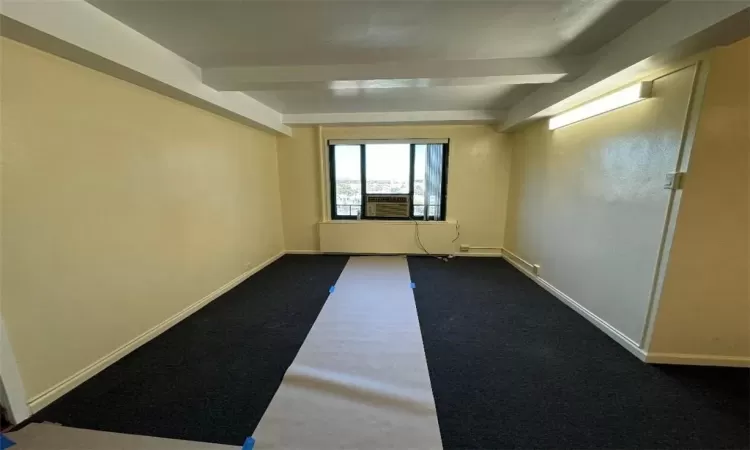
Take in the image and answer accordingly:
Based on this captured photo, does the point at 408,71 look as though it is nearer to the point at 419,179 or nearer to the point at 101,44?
the point at 101,44

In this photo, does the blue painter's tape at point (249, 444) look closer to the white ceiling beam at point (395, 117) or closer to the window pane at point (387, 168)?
the white ceiling beam at point (395, 117)

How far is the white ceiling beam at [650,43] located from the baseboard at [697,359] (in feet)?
6.19

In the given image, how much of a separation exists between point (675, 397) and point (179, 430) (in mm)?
2711

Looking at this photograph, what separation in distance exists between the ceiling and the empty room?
19 mm

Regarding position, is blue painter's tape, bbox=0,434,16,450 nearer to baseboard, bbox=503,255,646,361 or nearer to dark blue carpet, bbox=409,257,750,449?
dark blue carpet, bbox=409,257,750,449

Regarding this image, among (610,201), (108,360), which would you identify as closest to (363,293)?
(108,360)

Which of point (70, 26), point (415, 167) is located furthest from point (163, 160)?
point (415, 167)

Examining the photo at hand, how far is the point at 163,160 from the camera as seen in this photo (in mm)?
2350

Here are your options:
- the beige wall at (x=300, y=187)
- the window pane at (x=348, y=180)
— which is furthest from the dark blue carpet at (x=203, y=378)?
the window pane at (x=348, y=180)

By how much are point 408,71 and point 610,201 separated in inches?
76.7

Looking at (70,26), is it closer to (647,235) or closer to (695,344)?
(647,235)

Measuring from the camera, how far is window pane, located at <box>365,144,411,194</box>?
4531 millimetres

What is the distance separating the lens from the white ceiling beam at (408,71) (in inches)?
84.5

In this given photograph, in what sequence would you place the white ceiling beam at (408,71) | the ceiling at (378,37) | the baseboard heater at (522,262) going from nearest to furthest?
the ceiling at (378,37) → the white ceiling beam at (408,71) → the baseboard heater at (522,262)
